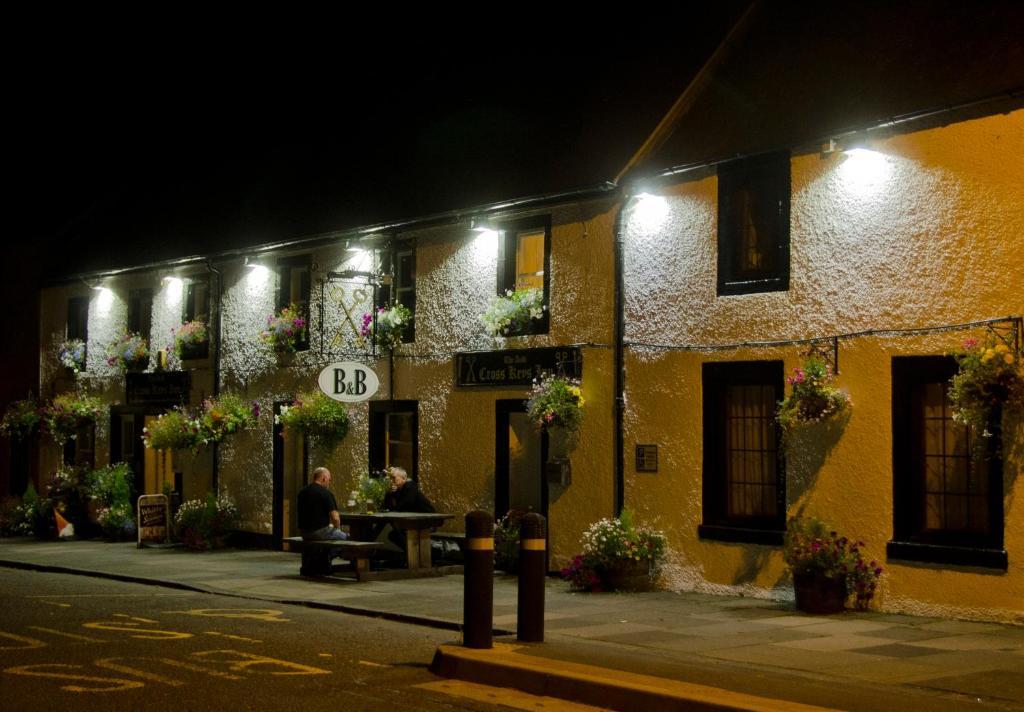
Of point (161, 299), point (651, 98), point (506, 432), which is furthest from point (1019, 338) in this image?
point (161, 299)

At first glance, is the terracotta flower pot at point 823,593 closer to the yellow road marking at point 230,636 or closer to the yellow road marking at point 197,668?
the yellow road marking at point 230,636

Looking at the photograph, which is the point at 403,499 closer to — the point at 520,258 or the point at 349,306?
the point at 520,258

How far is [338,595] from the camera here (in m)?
15.0

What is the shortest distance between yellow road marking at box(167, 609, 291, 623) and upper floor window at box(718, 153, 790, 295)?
6.29 m

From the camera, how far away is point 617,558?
15.2m

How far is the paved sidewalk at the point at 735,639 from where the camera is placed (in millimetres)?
9266

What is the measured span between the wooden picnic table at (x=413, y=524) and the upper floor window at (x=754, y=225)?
487 centimetres

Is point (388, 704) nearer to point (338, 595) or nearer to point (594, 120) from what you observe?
point (338, 595)

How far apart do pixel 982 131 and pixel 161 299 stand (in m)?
16.5

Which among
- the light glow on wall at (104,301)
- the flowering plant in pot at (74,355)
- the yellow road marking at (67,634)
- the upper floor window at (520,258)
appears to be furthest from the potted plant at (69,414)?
the yellow road marking at (67,634)

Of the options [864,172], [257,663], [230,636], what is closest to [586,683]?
[257,663]

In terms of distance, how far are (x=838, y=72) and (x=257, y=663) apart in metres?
9.29

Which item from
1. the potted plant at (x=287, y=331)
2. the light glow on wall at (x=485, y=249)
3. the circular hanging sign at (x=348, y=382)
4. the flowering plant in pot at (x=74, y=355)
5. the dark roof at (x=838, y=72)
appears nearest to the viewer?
the dark roof at (x=838, y=72)

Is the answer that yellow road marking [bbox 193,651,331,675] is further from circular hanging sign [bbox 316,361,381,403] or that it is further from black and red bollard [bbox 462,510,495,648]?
→ circular hanging sign [bbox 316,361,381,403]
